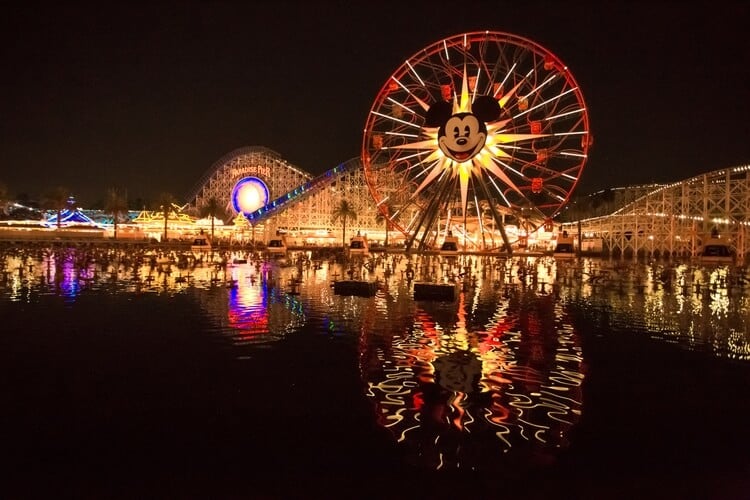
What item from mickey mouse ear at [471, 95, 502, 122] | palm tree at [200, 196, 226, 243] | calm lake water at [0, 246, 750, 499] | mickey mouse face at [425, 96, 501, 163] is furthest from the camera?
palm tree at [200, 196, 226, 243]

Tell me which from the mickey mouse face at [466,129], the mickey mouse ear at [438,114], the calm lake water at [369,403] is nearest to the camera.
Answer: the calm lake water at [369,403]

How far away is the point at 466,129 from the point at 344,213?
118 feet

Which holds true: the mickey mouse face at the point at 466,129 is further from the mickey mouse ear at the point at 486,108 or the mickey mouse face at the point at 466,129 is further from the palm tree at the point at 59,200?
the palm tree at the point at 59,200

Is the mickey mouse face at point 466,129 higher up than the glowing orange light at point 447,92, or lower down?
lower down

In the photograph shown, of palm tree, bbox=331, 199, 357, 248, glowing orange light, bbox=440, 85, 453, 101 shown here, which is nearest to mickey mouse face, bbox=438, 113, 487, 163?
glowing orange light, bbox=440, 85, 453, 101

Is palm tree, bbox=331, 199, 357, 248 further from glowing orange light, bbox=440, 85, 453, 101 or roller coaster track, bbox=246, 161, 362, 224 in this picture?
glowing orange light, bbox=440, 85, 453, 101

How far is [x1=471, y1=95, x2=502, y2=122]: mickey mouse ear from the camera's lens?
37.0 metres

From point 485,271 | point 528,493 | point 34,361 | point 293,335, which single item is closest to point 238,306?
point 293,335

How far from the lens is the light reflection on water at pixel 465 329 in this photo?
8211mm

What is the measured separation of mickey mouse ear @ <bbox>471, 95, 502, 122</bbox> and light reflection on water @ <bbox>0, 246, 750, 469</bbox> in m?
10.5

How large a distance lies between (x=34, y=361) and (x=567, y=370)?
397 inches

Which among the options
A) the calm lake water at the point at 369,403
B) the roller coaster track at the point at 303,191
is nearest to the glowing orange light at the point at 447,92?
the calm lake water at the point at 369,403

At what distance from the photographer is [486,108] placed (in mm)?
37281

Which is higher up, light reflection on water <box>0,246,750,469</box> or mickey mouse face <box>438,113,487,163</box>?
mickey mouse face <box>438,113,487,163</box>
